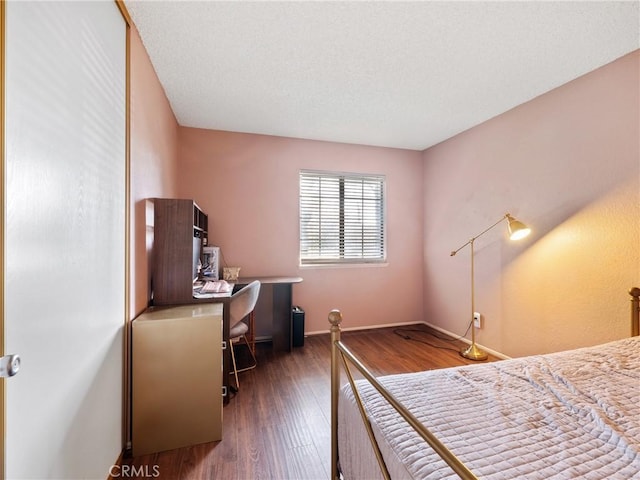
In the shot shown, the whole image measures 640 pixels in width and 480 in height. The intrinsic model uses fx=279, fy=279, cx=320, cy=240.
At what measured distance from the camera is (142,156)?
5.98ft

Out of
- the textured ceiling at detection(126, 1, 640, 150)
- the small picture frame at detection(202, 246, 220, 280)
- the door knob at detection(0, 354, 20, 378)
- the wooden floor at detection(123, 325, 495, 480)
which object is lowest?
the wooden floor at detection(123, 325, 495, 480)

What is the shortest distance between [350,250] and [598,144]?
2486 mm

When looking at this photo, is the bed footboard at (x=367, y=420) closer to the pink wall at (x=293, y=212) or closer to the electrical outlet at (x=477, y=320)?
the pink wall at (x=293, y=212)

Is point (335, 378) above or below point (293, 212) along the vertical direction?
below

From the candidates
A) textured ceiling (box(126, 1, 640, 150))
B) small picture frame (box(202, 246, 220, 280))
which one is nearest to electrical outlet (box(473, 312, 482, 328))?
textured ceiling (box(126, 1, 640, 150))

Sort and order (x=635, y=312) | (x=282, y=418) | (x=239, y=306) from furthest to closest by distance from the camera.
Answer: (x=239, y=306), (x=282, y=418), (x=635, y=312)

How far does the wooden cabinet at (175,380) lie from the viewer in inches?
61.8

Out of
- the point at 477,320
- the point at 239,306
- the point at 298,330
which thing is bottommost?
the point at 298,330

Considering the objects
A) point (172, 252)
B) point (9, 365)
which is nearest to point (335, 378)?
point (9, 365)

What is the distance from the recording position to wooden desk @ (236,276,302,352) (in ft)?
9.87

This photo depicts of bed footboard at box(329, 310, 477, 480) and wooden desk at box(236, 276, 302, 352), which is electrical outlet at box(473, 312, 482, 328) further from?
bed footboard at box(329, 310, 477, 480)

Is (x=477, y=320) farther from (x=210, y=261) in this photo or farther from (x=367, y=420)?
(x=210, y=261)

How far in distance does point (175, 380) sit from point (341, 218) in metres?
2.60

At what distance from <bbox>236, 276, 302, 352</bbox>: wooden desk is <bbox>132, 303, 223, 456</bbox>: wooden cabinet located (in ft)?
4.41
